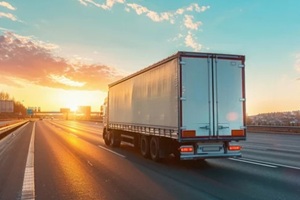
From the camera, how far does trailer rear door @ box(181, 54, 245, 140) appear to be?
12.2 m

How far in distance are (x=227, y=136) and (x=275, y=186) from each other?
12.3 ft

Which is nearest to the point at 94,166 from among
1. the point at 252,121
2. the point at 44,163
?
the point at 44,163

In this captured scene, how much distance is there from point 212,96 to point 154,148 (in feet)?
10.4

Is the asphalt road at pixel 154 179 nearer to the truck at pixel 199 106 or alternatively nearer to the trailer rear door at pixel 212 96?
the truck at pixel 199 106

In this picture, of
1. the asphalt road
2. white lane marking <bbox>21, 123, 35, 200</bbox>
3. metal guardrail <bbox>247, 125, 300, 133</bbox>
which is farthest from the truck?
metal guardrail <bbox>247, 125, 300, 133</bbox>

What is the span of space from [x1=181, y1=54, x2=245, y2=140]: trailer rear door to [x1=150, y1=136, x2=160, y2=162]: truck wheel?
204 cm

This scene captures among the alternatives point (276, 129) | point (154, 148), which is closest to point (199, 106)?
point (154, 148)

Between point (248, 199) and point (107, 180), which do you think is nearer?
point (248, 199)

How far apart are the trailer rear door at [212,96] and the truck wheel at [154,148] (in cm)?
204

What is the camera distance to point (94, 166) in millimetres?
12625

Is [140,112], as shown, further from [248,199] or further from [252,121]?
[252,121]

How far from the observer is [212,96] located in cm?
1253

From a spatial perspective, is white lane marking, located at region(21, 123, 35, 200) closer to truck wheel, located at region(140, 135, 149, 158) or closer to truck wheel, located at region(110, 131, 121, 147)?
truck wheel, located at region(140, 135, 149, 158)

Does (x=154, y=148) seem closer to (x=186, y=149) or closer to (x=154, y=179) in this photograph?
(x=186, y=149)
